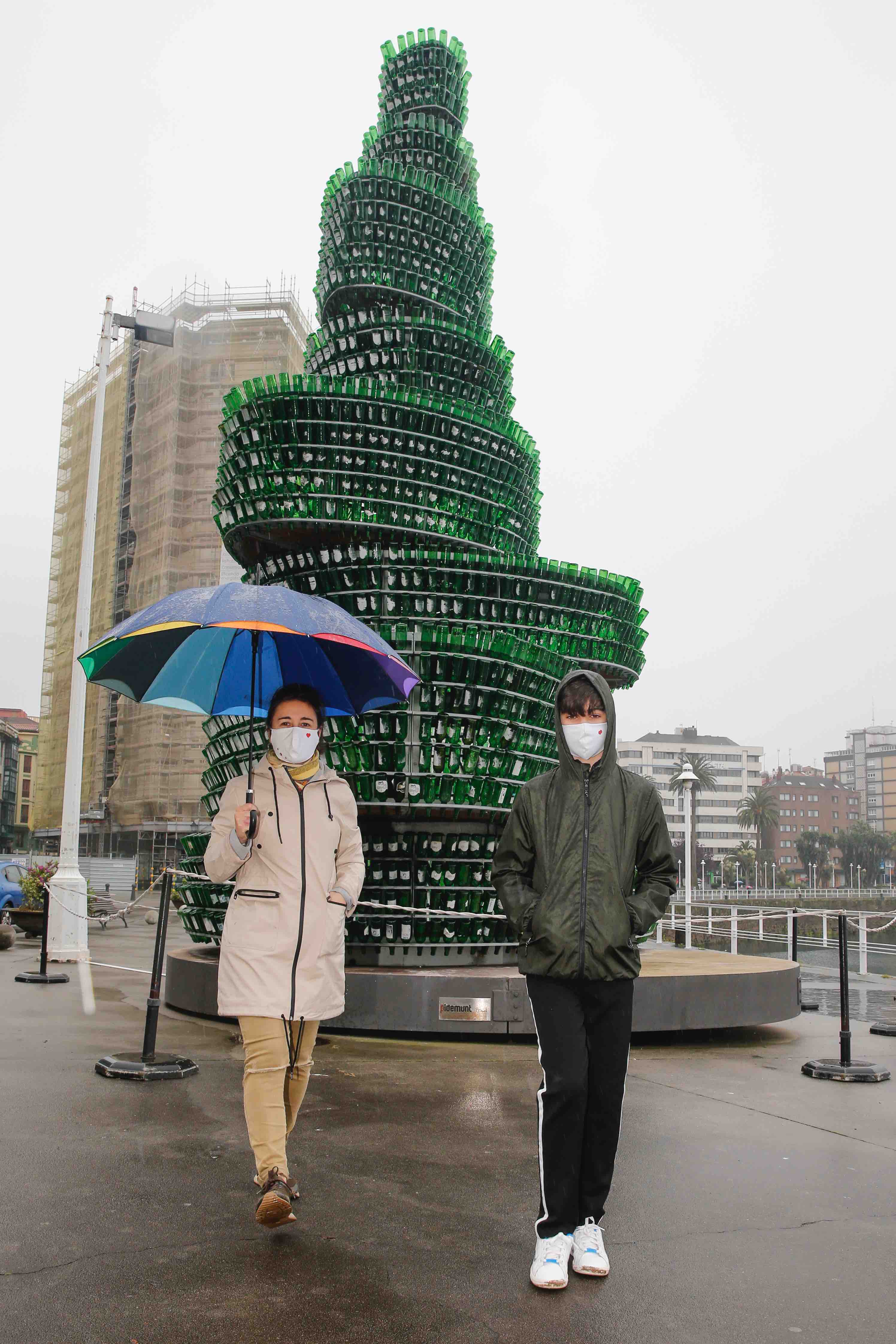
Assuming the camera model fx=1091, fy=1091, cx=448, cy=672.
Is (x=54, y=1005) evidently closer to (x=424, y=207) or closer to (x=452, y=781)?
(x=452, y=781)

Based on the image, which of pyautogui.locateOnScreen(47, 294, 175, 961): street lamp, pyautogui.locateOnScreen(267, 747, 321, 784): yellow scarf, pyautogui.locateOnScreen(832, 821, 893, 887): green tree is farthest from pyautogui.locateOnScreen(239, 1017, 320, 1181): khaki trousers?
pyautogui.locateOnScreen(832, 821, 893, 887): green tree

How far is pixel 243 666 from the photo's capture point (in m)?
5.65

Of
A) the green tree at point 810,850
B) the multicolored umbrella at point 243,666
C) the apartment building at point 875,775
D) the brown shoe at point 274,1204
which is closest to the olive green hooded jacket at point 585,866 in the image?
the brown shoe at point 274,1204

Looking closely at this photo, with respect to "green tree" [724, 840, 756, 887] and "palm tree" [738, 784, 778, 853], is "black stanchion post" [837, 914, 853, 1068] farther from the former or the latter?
"palm tree" [738, 784, 778, 853]

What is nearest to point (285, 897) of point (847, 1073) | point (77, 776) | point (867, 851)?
point (847, 1073)

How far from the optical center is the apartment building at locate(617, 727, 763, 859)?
137750 mm

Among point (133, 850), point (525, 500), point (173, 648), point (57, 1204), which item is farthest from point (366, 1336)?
point (133, 850)

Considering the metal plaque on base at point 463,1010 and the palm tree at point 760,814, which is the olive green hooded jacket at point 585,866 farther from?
the palm tree at point 760,814

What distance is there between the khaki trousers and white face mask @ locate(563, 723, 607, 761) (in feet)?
4.82

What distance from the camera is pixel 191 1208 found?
4059 mm

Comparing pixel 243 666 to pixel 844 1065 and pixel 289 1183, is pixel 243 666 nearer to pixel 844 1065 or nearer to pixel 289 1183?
pixel 289 1183

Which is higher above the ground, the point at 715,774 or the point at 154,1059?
the point at 715,774

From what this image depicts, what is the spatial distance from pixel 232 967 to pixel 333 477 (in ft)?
22.0

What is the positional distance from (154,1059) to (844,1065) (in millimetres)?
4611
